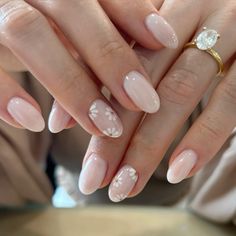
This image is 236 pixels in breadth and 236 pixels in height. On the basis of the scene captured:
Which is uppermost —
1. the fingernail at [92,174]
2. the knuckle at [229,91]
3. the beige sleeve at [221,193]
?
the knuckle at [229,91]

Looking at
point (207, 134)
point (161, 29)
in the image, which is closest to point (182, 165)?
point (207, 134)

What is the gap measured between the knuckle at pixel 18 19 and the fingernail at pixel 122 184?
0.59 ft

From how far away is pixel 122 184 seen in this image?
1.70ft

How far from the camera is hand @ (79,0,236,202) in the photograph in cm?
52

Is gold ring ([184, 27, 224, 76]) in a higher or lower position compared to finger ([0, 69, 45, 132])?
higher

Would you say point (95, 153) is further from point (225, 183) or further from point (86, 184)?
point (225, 183)

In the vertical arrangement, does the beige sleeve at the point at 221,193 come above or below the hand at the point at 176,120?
below

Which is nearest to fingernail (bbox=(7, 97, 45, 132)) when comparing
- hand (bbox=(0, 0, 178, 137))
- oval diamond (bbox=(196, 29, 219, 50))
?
hand (bbox=(0, 0, 178, 137))

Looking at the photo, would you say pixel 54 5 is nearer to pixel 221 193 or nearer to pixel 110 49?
pixel 110 49

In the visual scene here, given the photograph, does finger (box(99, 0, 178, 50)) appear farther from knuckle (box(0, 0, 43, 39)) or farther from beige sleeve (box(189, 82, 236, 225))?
beige sleeve (box(189, 82, 236, 225))

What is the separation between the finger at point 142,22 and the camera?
0.53m

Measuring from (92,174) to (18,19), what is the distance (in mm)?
182

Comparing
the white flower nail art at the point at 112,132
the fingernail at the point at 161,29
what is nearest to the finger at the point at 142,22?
the fingernail at the point at 161,29

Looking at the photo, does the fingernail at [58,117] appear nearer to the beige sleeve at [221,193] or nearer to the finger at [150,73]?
the finger at [150,73]
